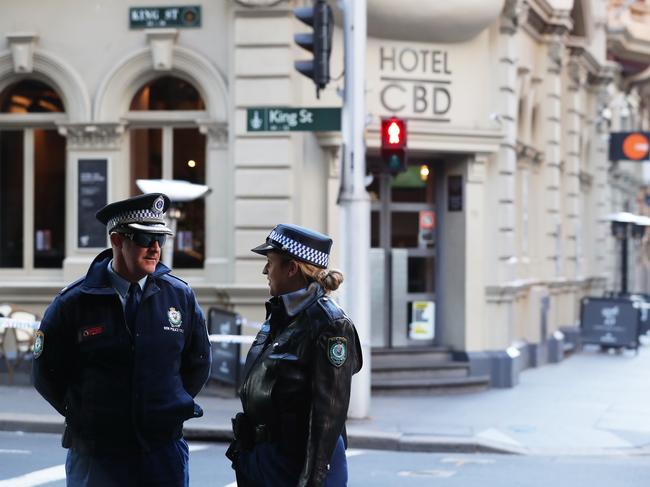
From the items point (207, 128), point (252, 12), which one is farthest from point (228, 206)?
point (252, 12)

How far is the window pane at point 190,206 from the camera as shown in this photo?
17047 millimetres

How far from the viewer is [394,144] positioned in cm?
1380

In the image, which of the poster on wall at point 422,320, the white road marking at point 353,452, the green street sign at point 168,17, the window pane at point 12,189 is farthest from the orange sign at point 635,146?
the white road marking at point 353,452

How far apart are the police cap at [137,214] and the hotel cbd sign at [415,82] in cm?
1220

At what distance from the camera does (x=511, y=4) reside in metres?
18.7

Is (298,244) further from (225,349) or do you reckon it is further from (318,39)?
(225,349)

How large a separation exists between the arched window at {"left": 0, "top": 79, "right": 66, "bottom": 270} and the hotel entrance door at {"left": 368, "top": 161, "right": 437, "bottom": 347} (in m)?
4.58

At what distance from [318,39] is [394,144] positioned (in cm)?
150

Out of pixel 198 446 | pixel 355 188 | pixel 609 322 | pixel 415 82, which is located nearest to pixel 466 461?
pixel 198 446

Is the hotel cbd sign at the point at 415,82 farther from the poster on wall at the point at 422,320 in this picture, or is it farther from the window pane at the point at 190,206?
the poster on wall at the point at 422,320

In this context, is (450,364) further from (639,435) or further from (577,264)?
(577,264)

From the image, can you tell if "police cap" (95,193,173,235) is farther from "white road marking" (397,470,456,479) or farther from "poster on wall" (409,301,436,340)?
"poster on wall" (409,301,436,340)

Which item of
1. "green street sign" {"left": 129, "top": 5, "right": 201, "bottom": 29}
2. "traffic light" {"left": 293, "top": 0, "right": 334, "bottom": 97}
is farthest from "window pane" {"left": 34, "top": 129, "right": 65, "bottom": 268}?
"traffic light" {"left": 293, "top": 0, "right": 334, "bottom": 97}

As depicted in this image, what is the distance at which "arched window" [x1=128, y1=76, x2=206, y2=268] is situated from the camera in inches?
669
